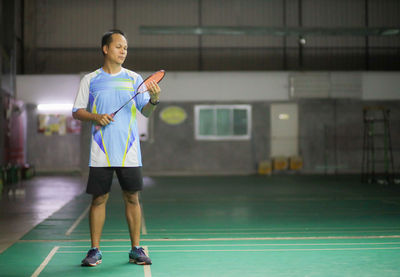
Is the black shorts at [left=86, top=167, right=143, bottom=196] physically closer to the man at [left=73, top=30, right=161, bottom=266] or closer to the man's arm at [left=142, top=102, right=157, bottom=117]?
the man at [left=73, top=30, right=161, bottom=266]

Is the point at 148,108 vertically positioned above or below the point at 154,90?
below

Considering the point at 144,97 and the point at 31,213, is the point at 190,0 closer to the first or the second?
the point at 31,213

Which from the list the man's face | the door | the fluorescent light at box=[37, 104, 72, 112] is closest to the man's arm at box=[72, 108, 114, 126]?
the man's face

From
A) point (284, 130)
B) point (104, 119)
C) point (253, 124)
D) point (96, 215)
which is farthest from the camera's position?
point (284, 130)

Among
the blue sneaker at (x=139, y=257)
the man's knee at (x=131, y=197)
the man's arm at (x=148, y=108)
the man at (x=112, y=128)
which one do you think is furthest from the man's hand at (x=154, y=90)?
the blue sneaker at (x=139, y=257)

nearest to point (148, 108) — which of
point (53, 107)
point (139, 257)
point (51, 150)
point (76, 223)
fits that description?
point (139, 257)

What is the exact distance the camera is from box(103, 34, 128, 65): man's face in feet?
13.6

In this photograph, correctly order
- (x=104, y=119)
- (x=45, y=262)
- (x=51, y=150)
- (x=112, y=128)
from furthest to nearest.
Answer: (x=51, y=150) < (x=45, y=262) < (x=112, y=128) < (x=104, y=119)

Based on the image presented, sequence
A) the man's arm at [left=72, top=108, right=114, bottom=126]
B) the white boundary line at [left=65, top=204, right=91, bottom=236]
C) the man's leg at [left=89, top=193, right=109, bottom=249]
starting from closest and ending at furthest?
the man's arm at [left=72, top=108, right=114, bottom=126] → the man's leg at [left=89, top=193, right=109, bottom=249] → the white boundary line at [left=65, top=204, right=91, bottom=236]

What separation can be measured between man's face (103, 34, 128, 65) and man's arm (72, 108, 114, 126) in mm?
447

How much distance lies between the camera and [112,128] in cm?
411

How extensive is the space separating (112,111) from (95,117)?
16cm

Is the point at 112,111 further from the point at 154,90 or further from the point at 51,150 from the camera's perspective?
the point at 51,150

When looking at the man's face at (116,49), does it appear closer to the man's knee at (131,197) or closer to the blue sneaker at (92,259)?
the man's knee at (131,197)
